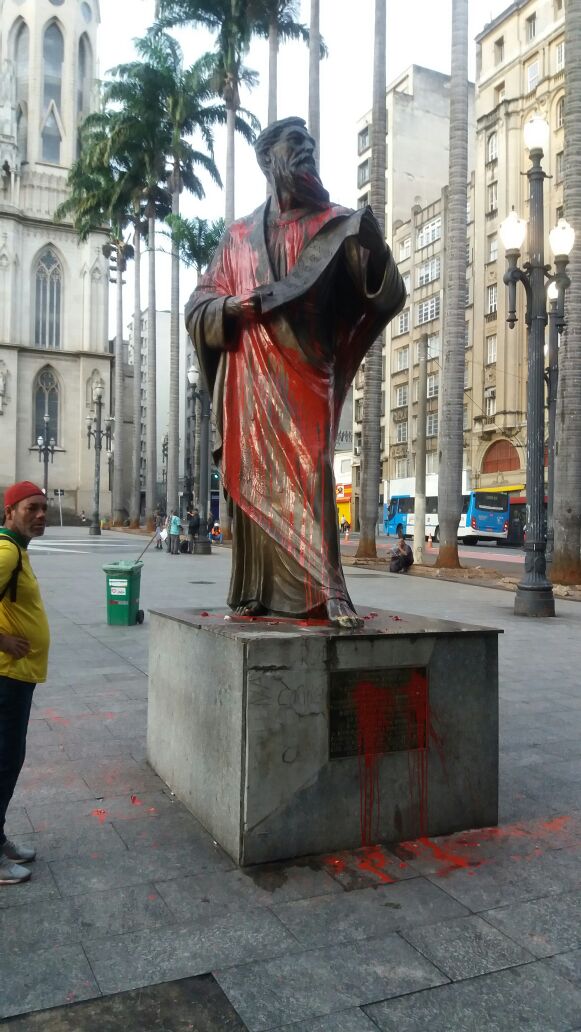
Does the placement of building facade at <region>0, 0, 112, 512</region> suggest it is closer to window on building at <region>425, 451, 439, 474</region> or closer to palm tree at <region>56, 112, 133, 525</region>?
palm tree at <region>56, 112, 133, 525</region>

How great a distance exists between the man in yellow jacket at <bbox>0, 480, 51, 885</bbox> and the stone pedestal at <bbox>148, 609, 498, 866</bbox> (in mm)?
766

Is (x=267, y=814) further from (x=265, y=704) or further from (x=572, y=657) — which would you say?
(x=572, y=657)

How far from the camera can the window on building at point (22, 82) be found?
5416cm

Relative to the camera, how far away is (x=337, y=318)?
3.94 m

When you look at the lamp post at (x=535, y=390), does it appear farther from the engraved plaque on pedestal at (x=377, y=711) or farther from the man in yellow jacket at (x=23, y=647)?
the man in yellow jacket at (x=23, y=647)

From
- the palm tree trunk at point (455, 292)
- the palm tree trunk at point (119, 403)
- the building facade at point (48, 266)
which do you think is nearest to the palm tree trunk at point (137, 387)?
the palm tree trunk at point (119, 403)

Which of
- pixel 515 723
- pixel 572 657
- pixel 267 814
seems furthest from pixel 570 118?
pixel 267 814

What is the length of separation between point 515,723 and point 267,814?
288cm

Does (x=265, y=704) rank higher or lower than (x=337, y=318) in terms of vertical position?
lower

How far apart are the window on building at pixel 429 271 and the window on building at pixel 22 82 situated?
28.6 meters

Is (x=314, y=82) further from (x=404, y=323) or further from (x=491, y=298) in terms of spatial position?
(x=404, y=323)

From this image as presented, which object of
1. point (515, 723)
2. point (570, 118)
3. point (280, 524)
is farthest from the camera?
point (570, 118)

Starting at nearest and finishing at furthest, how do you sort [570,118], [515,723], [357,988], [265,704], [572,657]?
1. [357,988]
2. [265,704]
3. [515,723]
4. [572,657]
5. [570,118]

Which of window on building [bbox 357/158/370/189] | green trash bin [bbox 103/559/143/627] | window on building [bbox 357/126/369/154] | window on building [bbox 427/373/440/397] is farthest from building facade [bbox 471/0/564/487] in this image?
green trash bin [bbox 103/559/143/627]
